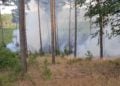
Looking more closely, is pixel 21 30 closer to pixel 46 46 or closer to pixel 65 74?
pixel 65 74

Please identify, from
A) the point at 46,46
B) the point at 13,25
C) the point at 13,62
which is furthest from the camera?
the point at 13,25

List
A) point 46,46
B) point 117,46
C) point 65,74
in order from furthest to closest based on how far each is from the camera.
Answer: point 46,46
point 117,46
point 65,74

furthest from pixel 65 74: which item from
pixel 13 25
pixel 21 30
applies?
pixel 13 25

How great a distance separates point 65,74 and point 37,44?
154ft

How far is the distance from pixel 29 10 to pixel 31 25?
8.93ft

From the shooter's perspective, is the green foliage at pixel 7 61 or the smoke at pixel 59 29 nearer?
the green foliage at pixel 7 61

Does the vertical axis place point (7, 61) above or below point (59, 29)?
below

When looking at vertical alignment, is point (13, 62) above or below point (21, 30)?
below

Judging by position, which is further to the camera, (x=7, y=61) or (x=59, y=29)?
(x=59, y=29)

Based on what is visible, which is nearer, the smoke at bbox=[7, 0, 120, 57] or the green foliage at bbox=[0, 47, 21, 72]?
the green foliage at bbox=[0, 47, 21, 72]

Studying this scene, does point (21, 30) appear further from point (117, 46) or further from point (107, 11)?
point (117, 46)

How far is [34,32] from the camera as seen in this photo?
232 feet

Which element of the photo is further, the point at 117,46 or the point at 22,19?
the point at 117,46

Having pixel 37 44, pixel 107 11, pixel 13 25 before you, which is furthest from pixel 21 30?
pixel 13 25
